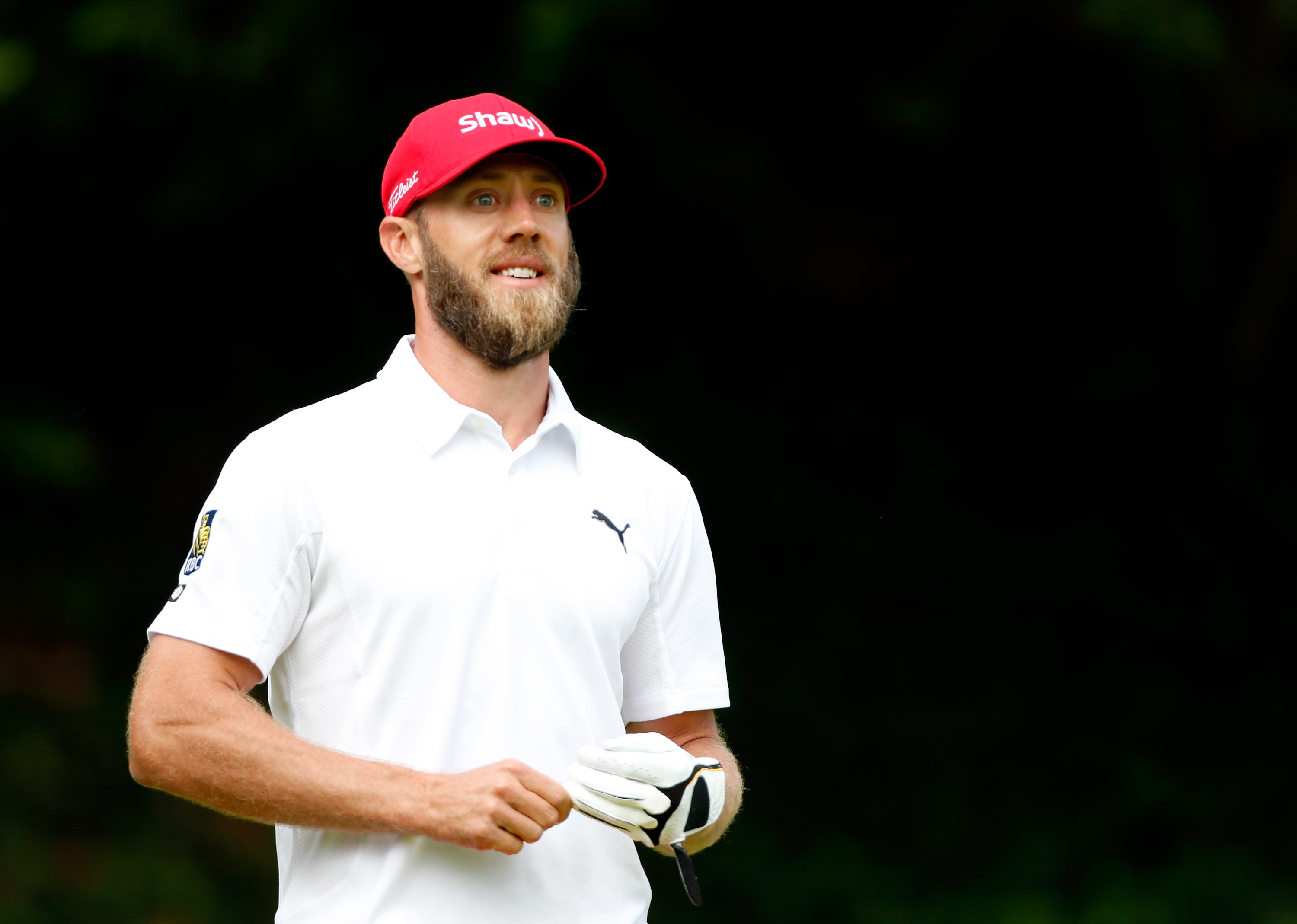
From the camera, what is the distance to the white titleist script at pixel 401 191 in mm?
2475

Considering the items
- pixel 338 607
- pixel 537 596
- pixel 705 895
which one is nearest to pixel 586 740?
pixel 537 596

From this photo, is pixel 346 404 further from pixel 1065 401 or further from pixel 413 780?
pixel 1065 401

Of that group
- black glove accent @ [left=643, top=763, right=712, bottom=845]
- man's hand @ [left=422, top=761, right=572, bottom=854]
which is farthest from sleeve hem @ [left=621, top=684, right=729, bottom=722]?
man's hand @ [left=422, top=761, right=572, bottom=854]

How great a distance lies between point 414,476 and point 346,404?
0.18 metres

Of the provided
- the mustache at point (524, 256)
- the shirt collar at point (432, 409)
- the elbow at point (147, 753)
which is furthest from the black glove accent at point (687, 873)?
the mustache at point (524, 256)

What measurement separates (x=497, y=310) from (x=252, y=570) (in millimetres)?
569

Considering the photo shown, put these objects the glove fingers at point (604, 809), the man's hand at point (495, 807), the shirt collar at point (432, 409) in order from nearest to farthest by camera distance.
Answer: the man's hand at point (495, 807), the glove fingers at point (604, 809), the shirt collar at point (432, 409)

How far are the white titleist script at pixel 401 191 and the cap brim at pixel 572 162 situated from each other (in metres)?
0.15

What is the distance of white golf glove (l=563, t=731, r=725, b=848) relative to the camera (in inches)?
81.1

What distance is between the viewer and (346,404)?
91.4 inches

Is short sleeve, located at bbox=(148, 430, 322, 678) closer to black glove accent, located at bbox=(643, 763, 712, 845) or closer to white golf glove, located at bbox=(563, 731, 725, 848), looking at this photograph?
white golf glove, located at bbox=(563, 731, 725, 848)

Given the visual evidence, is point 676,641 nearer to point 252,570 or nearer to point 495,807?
point 495,807

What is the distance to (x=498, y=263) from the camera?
2.43 metres

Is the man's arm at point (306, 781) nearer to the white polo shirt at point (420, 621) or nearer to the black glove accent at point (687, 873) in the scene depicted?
the white polo shirt at point (420, 621)
